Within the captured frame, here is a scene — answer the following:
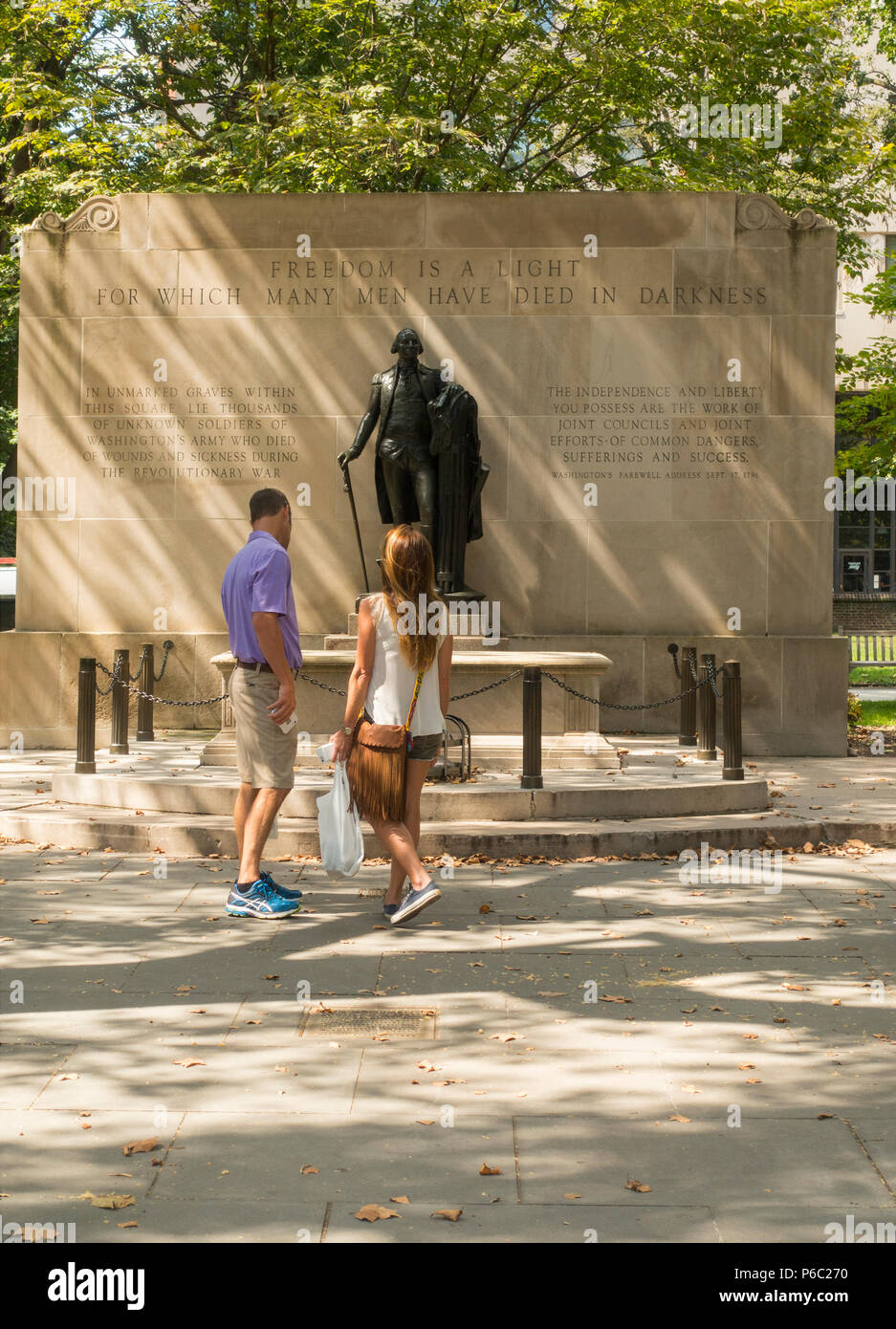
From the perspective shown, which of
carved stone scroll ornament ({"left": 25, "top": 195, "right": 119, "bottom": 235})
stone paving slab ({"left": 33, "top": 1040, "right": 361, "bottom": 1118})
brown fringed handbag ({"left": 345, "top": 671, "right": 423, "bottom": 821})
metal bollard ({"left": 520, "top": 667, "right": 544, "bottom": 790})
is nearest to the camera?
stone paving slab ({"left": 33, "top": 1040, "right": 361, "bottom": 1118})

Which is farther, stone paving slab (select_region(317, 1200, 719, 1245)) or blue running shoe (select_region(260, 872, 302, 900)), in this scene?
blue running shoe (select_region(260, 872, 302, 900))

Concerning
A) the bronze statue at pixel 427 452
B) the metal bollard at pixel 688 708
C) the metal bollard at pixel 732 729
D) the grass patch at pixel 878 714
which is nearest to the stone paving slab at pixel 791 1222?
the metal bollard at pixel 732 729

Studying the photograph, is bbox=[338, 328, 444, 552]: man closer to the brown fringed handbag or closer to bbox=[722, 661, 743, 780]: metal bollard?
A: bbox=[722, 661, 743, 780]: metal bollard

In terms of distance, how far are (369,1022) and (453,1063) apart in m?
0.63

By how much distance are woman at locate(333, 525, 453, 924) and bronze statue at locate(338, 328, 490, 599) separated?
23.5 ft

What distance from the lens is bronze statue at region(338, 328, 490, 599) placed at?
48.2 feet

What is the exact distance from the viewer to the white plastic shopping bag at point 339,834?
7.42 metres

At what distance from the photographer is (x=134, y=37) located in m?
22.4

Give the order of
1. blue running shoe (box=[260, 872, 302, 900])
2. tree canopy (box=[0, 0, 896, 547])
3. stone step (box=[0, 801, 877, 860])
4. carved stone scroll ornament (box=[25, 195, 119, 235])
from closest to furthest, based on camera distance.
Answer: blue running shoe (box=[260, 872, 302, 900]), stone step (box=[0, 801, 877, 860]), carved stone scroll ornament (box=[25, 195, 119, 235]), tree canopy (box=[0, 0, 896, 547])

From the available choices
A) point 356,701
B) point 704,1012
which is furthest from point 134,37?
point 704,1012

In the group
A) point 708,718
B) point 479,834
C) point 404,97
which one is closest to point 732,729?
point 708,718

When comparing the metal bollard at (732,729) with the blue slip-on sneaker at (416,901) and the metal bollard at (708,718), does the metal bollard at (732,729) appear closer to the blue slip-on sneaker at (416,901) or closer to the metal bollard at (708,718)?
the metal bollard at (708,718)

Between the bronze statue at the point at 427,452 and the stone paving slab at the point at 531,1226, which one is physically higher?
the bronze statue at the point at 427,452

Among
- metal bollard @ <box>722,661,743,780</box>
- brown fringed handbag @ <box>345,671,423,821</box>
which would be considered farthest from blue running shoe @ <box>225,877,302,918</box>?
metal bollard @ <box>722,661,743,780</box>
